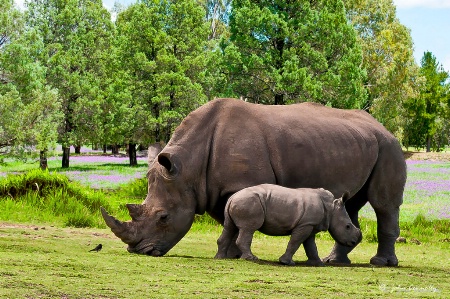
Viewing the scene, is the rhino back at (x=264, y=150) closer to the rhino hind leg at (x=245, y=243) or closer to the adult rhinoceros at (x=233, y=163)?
the adult rhinoceros at (x=233, y=163)

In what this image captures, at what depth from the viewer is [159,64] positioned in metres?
50.0

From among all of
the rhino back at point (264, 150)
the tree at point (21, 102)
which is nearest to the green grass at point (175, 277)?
the rhino back at point (264, 150)

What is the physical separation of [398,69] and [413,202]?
107 ft

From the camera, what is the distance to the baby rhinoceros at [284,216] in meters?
8.98

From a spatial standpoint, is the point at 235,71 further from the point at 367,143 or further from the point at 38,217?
the point at 367,143

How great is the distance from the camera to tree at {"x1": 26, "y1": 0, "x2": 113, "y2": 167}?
52062mm

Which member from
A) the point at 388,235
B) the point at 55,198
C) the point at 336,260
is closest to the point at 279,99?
the point at 55,198

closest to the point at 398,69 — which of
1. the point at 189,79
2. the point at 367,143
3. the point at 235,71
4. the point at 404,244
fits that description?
the point at 189,79

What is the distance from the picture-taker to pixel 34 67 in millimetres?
33250

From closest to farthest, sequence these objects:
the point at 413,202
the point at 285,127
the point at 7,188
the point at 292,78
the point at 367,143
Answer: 1. the point at 285,127
2. the point at 367,143
3. the point at 7,188
4. the point at 413,202
5. the point at 292,78

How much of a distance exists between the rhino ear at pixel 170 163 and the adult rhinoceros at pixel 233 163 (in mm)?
13

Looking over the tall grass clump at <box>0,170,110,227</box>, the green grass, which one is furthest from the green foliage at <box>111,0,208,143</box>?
the green grass

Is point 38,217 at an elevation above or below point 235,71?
below

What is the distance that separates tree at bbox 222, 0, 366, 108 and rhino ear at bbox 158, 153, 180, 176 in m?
26.5
